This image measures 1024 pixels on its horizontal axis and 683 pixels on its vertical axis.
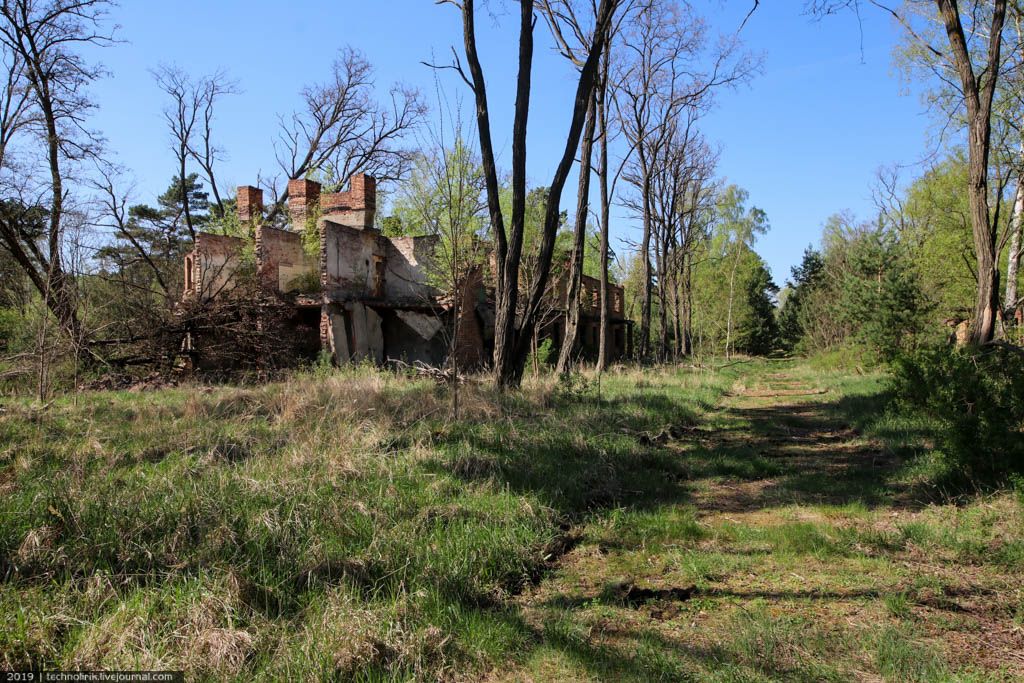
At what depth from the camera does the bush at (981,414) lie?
5.77 meters

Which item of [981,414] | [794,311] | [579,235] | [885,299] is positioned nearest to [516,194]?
[579,235]

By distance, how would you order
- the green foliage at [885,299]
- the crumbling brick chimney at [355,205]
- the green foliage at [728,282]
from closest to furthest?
the green foliage at [885,299]
the crumbling brick chimney at [355,205]
the green foliage at [728,282]

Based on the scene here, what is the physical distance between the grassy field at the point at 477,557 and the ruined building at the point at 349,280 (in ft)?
41.8

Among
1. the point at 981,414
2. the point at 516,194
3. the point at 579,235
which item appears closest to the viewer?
the point at 981,414

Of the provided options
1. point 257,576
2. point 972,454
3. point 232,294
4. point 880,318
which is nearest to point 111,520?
point 257,576

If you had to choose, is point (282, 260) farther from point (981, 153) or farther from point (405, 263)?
point (981, 153)

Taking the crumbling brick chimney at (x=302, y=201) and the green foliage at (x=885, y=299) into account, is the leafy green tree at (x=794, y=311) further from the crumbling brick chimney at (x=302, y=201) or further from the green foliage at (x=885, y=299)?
the crumbling brick chimney at (x=302, y=201)

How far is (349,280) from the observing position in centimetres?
2144

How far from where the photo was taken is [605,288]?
72.8ft

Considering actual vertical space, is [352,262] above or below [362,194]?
below

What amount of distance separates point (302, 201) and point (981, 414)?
75.3ft

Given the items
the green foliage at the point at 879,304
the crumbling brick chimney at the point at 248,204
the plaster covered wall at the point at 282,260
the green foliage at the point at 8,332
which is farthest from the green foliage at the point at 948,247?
the green foliage at the point at 8,332

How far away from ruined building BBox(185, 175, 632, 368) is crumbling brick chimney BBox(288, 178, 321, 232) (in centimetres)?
4

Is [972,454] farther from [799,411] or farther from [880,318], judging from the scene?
[880,318]
